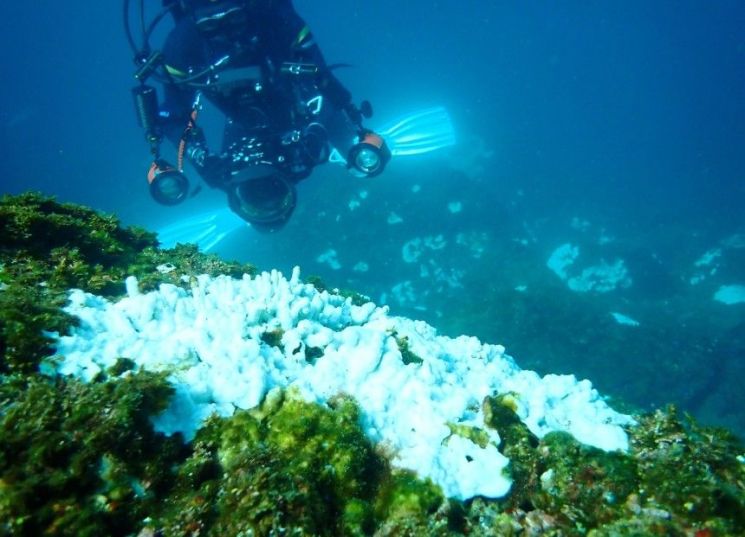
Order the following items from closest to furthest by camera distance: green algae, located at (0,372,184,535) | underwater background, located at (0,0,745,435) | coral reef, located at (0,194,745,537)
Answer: green algae, located at (0,372,184,535), coral reef, located at (0,194,745,537), underwater background, located at (0,0,745,435)

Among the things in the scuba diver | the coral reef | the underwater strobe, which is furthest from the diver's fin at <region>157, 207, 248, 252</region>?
the coral reef

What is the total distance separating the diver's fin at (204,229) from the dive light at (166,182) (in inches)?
543

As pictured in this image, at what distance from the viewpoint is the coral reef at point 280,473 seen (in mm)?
1637

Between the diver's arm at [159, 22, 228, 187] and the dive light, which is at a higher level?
the diver's arm at [159, 22, 228, 187]

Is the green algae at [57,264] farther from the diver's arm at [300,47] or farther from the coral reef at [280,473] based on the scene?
the diver's arm at [300,47]

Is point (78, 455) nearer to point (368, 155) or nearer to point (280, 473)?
point (280, 473)

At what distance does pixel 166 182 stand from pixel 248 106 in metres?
1.87

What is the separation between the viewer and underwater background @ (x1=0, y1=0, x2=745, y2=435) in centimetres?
1449

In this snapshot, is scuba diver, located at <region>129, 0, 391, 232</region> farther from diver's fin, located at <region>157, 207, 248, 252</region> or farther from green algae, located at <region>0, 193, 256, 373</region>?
diver's fin, located at <region>157, 207, 248, 252</region>

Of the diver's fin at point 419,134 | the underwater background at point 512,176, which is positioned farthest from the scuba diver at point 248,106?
the diver's fin at point 419,134

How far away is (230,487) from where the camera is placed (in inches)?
68.7

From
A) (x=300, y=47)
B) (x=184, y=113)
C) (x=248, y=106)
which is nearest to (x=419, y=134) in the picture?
(x=300, y=47)

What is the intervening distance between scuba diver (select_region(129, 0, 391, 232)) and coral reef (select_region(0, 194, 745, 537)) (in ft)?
13.8

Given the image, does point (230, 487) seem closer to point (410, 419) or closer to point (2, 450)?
point (2, 450)
